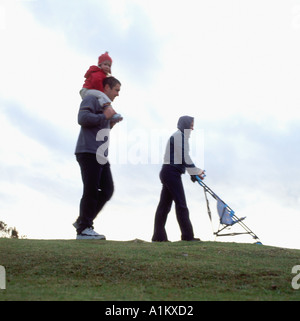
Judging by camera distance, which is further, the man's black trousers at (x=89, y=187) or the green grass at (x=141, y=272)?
the man's black trousers at (x=89, y=187)

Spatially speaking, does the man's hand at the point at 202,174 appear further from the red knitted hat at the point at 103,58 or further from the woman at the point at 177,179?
the red knitted hat at the point at 103,58

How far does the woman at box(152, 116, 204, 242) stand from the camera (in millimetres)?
8195

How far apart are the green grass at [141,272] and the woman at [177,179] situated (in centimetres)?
98

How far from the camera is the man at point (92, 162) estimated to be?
713 centimetres

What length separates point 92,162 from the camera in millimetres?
7133

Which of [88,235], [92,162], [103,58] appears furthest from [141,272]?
[103,58]

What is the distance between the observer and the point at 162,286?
16.6 feet

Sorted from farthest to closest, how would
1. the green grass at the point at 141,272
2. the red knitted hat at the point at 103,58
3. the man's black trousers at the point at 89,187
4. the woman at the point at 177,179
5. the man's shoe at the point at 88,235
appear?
the woman at the point at 177,179, the red knitted hat at the point at 103,58, the man's shoe at the point at 88,235, the man's black trousers at the point at 89,187, the green grass at the point at 141,272

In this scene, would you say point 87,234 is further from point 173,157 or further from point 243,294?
point 243,294

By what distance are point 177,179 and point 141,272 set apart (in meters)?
2.98

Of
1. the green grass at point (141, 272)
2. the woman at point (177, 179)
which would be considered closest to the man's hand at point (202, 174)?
the woman at point (177, 179)

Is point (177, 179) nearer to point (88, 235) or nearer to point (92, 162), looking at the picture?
point (92, 162)

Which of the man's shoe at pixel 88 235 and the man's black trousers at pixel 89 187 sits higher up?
the man's black trousers at pixel 89 187
